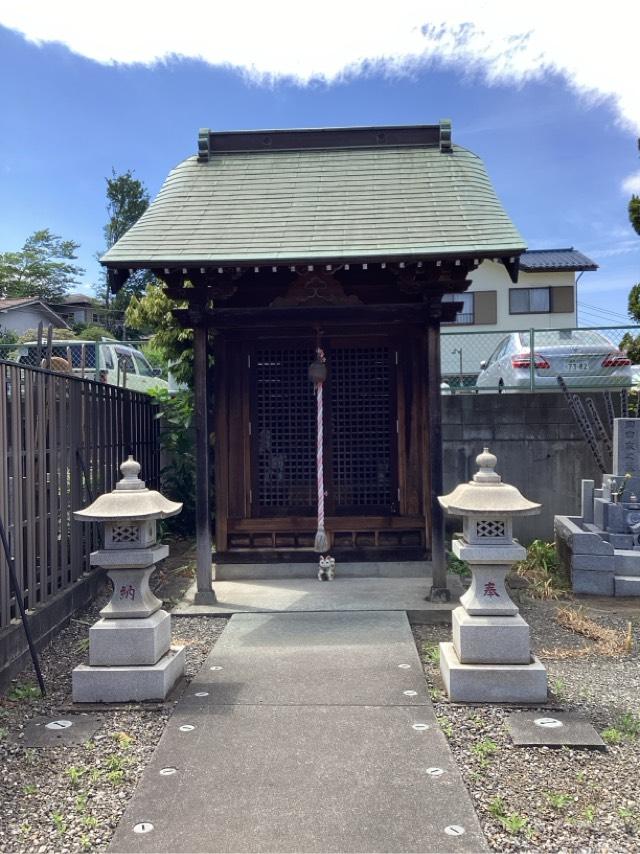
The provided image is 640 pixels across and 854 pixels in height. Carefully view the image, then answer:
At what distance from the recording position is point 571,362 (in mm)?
9453

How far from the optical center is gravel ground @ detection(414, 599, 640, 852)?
2.78m

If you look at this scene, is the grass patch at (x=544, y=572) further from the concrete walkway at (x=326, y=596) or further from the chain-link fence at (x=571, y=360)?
the chain-link fence at (x=571, y=360)

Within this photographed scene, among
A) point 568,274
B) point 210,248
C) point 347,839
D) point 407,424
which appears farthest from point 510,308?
point 347,839

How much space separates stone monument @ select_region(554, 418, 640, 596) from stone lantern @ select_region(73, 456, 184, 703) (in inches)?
186

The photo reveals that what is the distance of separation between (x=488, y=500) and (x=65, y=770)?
9.80 feet

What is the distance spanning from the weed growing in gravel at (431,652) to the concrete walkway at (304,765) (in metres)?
0.17

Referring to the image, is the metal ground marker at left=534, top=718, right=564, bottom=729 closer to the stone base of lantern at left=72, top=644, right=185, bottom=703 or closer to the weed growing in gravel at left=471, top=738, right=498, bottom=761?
the weed growing in gravel at left=471, top=738, right=498, bottom=761

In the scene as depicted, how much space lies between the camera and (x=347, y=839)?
2715mm

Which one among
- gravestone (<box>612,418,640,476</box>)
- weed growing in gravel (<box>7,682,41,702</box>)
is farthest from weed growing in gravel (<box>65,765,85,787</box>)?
gravestone (<box>612,418,640,476</box>)

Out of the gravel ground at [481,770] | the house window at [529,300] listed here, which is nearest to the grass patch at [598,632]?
the gravel ground at [481,770]

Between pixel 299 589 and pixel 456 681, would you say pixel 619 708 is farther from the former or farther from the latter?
pixel 299 589

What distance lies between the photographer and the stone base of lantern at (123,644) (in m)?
4.21

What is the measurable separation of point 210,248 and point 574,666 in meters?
4.88

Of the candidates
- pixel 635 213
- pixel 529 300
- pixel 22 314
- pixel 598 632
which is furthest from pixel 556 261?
pixel 22 314
